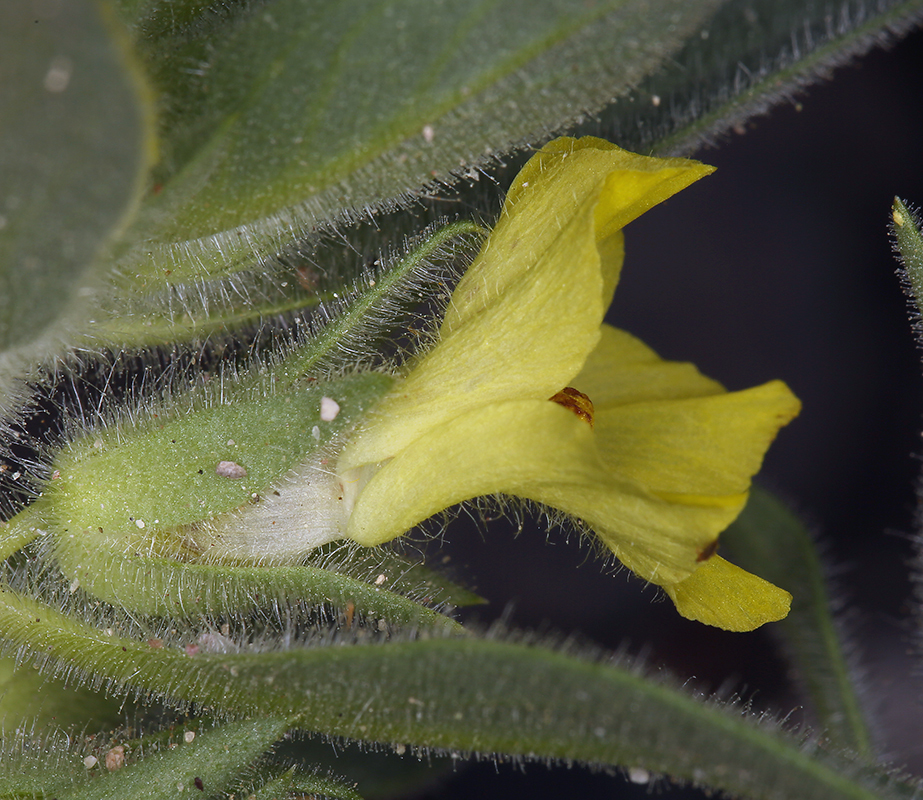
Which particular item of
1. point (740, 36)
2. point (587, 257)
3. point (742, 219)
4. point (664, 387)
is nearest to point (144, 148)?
point (587, 257)

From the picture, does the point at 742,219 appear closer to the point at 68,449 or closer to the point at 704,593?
the point at 704,593

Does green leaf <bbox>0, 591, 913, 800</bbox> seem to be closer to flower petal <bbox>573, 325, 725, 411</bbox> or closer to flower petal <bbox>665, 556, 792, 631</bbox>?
flower petal <bbox>665, 556, 792, 631</bbox>

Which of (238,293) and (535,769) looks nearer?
(238,293)

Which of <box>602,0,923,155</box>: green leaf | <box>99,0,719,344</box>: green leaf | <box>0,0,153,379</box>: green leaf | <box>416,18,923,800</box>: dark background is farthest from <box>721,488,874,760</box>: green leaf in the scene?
<box>0,0,153,379</box>: green leaf

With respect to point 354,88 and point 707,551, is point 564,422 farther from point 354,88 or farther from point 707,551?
point 354,88

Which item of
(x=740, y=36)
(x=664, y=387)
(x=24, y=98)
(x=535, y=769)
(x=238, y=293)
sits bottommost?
(x=535, y=769)

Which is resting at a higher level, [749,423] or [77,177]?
[77,177]
